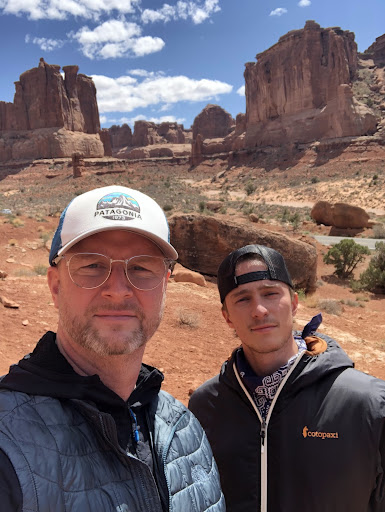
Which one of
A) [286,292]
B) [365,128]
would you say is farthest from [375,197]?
[286,292]

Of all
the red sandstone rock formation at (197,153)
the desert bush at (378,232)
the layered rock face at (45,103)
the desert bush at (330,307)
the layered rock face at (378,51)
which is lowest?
the desert bush at (330,307)

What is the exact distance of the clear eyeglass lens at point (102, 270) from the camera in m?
1.39

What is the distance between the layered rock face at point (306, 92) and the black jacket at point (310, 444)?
58.5 metres

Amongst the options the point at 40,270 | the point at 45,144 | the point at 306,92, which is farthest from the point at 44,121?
the point at 40,270

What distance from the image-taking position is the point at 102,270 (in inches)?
55.6

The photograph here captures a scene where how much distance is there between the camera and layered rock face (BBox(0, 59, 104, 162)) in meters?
63.0

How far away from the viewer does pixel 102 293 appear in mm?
1371

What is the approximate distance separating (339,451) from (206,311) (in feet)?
20.6

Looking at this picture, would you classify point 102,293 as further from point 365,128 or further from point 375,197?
point 365,128

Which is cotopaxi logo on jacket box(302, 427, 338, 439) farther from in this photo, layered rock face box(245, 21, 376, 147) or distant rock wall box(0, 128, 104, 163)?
distant rock wall box(0, 128, 104, 163)

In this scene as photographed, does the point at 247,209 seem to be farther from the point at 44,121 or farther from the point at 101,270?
the point at 44,121

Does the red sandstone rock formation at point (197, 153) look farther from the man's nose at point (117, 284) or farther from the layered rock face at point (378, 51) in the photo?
the man's nose at point (117, 284)

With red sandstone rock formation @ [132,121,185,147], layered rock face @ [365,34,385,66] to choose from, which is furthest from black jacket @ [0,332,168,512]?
red sandstone rock formation @ [132,121,185,147]

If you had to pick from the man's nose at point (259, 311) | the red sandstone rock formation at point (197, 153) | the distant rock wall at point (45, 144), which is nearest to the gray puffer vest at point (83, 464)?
the man's nose at point (259, 311)
